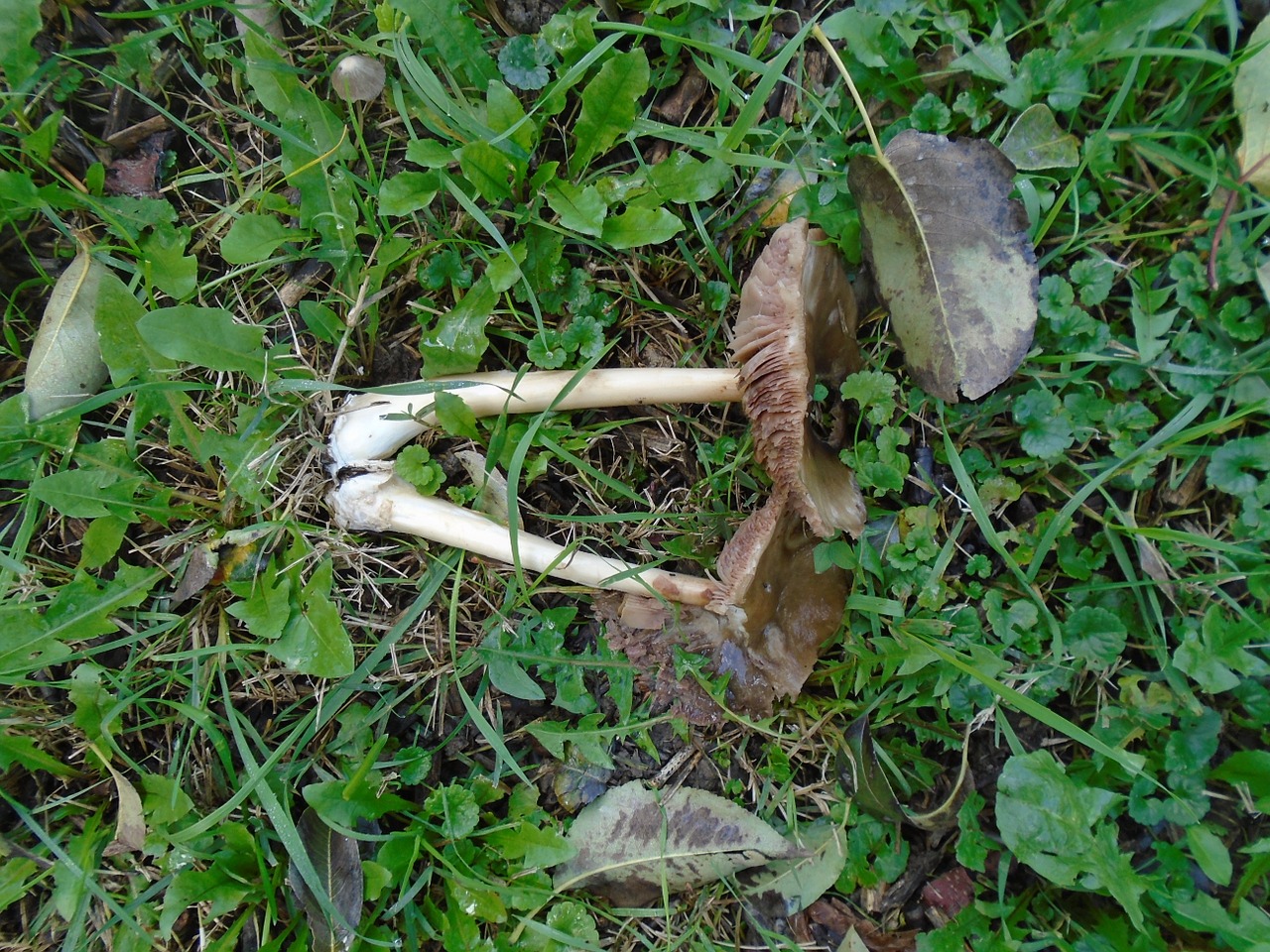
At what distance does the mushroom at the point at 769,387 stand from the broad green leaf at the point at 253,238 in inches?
24.9

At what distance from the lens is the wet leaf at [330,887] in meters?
2.82

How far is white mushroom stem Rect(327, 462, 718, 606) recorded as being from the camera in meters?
2.91

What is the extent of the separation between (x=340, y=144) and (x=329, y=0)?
538 millimetres

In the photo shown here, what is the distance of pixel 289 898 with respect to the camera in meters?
2.90

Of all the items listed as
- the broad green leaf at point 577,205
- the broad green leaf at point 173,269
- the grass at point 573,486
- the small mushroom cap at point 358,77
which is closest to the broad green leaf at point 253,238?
the grass at point 573,486

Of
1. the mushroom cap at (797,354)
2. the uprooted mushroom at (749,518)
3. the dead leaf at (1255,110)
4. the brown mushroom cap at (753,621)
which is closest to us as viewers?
the mushroom cap at (797,354)

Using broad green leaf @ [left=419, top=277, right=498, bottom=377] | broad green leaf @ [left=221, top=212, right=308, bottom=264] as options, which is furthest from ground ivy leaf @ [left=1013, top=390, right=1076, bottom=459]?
broad green leaf @ [left=221, top=212, right=308, bottom=264]

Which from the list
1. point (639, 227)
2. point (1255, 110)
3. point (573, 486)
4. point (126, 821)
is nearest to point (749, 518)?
point (573, 486)

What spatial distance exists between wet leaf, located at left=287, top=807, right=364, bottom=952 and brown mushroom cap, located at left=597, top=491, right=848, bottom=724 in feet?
4.13

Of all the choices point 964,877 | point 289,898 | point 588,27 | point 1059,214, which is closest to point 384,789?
point 289,898

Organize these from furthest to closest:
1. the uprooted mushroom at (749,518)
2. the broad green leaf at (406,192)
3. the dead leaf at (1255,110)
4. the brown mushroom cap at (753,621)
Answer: the broad green leaf at (406,192)
the dead leaf at (1255,110)
the brown mushroom cap at (753,621)
the uprooted mushroom at (749,518)

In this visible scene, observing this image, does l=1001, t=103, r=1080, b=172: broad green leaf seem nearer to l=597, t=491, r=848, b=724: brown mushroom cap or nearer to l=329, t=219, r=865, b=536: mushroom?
l=329, t=219, r=865, b=536: mushroom

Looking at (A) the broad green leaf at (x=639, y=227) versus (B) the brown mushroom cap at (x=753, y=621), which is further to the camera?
(A) the broad green leaf at (x=639, y=227)

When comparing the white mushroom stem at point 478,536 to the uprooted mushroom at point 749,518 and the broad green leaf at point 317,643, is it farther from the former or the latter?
the broad green leaf at point 317,643
